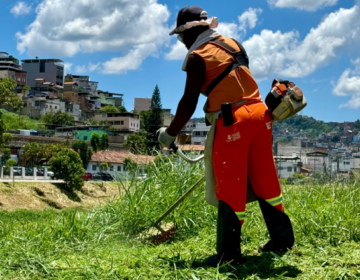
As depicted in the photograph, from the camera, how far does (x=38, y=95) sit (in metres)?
98.2

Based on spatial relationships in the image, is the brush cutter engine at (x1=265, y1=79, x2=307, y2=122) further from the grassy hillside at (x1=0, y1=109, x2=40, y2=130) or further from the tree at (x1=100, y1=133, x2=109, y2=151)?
the grassy hillside at (x1=0, y1=109, x2=40, y2=130)

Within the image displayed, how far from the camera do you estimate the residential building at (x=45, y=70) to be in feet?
408

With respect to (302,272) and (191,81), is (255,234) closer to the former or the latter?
(302,272)

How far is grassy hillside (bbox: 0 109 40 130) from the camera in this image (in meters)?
75.3

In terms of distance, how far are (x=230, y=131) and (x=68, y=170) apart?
34545 mm

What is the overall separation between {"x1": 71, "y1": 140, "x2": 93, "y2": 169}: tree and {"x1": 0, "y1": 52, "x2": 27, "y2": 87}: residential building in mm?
61230

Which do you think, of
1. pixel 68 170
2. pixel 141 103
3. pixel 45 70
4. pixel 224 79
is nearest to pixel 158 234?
pixel 224 79

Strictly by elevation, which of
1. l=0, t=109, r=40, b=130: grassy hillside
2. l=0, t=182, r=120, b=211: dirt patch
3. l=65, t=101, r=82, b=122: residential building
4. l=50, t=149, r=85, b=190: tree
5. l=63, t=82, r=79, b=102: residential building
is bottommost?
l=0, t=182, r=120, b=211: dirt patch

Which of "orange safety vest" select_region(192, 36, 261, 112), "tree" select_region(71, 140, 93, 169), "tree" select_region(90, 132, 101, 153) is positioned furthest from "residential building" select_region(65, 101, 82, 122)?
"orange safety vest" select_region(192, 36, 261, 112)

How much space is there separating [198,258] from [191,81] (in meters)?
1.14

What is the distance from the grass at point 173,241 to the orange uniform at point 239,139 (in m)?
0.43

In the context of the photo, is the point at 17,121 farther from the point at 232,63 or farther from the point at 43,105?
the point at 232,63

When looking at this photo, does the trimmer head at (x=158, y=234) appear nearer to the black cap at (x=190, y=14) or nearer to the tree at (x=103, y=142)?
the black cap at (x=190, y=14)

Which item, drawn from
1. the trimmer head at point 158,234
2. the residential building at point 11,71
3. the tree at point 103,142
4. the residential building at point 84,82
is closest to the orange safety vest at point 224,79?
the trimmer head at point 158,234
